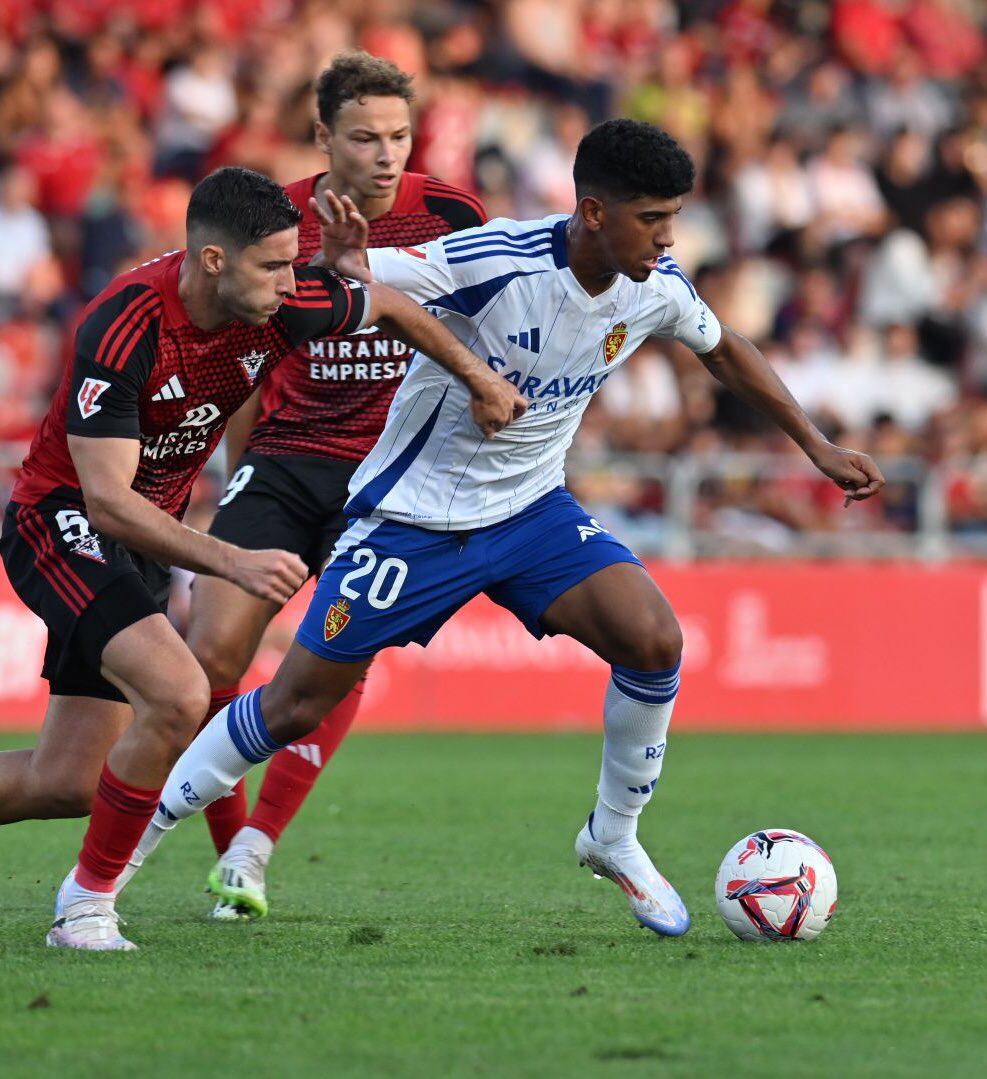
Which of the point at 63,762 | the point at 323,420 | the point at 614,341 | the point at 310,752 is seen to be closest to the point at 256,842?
the point at 310,752

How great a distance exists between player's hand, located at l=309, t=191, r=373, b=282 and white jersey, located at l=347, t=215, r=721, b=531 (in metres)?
0.10

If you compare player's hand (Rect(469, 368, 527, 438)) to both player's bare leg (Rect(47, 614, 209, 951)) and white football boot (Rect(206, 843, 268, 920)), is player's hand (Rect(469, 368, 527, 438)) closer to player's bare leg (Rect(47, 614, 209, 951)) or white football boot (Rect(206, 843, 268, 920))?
player's bare leg (Rect(47, 614, 209, 951))

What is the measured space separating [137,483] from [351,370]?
134 cm

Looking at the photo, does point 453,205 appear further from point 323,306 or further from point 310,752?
point 310,752

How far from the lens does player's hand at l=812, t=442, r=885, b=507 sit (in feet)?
21.2

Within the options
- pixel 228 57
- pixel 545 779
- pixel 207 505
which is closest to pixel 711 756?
pixel 545 779

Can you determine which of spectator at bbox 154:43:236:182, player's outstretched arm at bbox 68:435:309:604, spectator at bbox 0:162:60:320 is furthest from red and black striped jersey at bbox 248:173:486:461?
spectator at bbox 154:43:236:182

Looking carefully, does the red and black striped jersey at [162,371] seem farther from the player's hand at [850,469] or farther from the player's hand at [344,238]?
the player's hand at [850,469]

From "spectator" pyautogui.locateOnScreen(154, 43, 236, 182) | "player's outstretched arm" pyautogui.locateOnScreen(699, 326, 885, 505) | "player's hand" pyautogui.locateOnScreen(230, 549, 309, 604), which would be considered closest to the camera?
"player's hand" pyautogui.locateOnScreen(230, 549, 309, 604)

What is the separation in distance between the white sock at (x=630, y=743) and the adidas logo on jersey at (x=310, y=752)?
124cm

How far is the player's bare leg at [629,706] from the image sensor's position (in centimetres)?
602

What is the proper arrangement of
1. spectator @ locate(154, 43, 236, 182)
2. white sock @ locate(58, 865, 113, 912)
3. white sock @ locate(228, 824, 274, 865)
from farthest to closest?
spectator @ locate(154, 43, 236, 182), white sock @ locate(228, 824, 274, 865), white sock @ locate(58, 865, 113, 912)

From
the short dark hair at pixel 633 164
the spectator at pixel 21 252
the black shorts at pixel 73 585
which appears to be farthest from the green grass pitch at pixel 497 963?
the spectator at pixel 21 252

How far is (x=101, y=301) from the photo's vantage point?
5.61 meters
